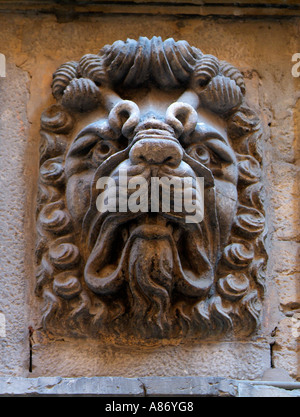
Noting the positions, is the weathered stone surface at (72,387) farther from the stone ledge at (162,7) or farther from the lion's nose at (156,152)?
the stone ledge at (162,7)

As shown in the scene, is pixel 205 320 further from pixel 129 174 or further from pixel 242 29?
pixel 242 29

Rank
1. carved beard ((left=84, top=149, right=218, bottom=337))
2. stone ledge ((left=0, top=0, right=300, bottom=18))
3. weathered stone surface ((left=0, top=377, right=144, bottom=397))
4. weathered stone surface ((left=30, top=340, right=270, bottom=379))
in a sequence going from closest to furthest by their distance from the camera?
weathered stone surface ((left=0, top=377, right=144, bottom=397)), carved beard ((left=84, top=149, right=218, bottom=337)), weathered stone surface ((left=30, top=340, right=270, bottom=379)), stone ledge ((left=0, top=0, right=300, bottom=18))

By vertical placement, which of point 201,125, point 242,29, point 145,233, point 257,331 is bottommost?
point 257,331

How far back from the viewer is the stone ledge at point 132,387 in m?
2.52

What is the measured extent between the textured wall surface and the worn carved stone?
0.06 m

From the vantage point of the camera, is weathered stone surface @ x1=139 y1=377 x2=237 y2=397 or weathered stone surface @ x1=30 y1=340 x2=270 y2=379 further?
weathered stone surface @ x1=30 y1=340 x2=270 y2=379

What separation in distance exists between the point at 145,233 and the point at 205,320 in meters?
0.34

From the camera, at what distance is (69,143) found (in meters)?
2.96

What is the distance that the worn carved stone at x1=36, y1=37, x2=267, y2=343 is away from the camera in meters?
2.62

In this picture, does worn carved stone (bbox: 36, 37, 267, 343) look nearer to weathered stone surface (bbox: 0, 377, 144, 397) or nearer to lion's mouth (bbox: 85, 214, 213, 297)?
lion's mouth (bbox: 85, 214, 213, 297)

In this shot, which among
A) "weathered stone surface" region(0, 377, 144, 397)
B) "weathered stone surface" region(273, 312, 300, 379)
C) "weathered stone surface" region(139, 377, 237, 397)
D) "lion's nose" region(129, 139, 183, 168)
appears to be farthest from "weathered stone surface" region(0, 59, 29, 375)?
"weathered stone surface" region(273, 312, 300, 379)

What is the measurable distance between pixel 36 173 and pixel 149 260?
60 cm

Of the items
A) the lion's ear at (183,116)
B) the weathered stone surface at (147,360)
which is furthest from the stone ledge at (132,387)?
the lion's ear at (183,116)
